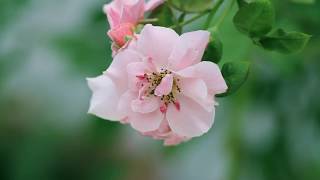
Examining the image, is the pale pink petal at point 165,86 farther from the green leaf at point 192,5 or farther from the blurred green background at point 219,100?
the blurred green background at point 219,100

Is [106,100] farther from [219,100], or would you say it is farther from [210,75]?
[219,100]

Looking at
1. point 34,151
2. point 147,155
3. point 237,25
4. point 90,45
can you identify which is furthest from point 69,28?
point 237,25

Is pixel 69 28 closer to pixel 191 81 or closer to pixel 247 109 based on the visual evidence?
pixel 247 109

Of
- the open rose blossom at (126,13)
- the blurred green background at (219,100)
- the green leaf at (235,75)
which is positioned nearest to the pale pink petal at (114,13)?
the open rose blossom at (126,13)

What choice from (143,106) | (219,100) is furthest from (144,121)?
(219,100)

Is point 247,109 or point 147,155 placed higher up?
point 247,109

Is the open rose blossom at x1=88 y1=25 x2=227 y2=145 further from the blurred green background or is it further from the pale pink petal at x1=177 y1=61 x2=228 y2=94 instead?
the blurred green background

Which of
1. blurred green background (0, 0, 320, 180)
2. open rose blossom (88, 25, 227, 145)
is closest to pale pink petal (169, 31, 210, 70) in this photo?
open rose blossom (88, 25, 227, 145)
